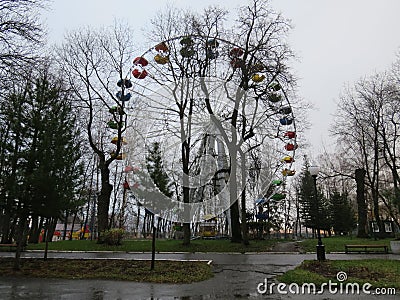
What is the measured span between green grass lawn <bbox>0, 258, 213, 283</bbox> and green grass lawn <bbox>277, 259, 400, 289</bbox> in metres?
2.49

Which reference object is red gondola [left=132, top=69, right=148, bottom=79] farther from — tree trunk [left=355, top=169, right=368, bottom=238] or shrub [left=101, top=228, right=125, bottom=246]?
tree trunk [left=355, top=169, right=368, bottom=238]

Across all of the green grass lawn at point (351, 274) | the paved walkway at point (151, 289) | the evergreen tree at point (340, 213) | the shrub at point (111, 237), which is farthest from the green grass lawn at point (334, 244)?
the evergreen tree at point (340, 213)

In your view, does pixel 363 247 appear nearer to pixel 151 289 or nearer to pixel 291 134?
pixel 291 134

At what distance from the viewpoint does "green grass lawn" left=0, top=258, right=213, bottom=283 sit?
9.63 m

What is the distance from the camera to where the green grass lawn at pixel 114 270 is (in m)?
9.63

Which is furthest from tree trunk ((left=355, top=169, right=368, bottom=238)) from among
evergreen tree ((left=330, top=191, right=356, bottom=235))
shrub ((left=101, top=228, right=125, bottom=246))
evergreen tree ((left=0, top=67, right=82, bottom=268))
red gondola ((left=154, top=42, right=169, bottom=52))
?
evergreen tree ((left=0, top=67, right=82, bottom=268))

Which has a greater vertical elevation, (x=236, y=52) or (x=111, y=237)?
(x=236, y=52)

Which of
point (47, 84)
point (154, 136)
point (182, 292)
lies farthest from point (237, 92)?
point (182, 292)

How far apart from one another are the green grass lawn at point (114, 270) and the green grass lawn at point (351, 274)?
2493 mm

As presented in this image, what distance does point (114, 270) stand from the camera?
1080 cm

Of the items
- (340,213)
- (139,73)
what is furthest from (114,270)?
(340,213)

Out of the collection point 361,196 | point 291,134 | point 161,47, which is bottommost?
point 361,196

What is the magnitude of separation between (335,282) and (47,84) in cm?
1193

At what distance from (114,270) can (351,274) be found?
22.6 feet
